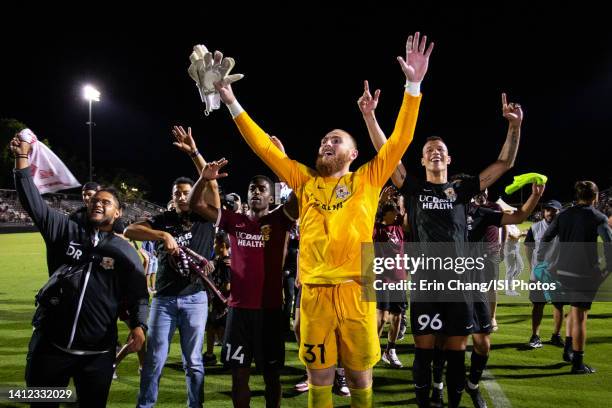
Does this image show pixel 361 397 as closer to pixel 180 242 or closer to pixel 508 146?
pixel 180 242

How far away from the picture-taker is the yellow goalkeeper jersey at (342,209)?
3252 millimetres

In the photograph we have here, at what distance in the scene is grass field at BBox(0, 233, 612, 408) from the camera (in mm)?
5129

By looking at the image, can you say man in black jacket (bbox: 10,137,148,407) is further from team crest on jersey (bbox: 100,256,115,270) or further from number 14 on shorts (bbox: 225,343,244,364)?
number 14 on shorts (bbox: 225,343,244,364)

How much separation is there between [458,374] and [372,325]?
1.53m

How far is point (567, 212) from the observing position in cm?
648

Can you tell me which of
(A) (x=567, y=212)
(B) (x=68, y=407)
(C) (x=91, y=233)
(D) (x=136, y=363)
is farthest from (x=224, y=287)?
(A) (x=567, y=212)

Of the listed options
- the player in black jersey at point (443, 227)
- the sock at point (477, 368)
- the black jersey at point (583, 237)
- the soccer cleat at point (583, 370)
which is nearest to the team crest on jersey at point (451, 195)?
the player in black jersey at point (443, 227)

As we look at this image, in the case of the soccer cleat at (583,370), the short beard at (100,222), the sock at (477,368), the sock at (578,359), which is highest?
the short beard at (100,222)

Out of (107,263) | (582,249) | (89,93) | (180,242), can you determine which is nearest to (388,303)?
(582,249)

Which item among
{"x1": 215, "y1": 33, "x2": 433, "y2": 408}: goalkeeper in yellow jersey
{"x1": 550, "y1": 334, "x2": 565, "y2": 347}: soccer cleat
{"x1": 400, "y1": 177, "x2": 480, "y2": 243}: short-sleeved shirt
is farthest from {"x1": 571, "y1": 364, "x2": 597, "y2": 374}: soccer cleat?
{"x1": 215, "y1": 33, "x2": 433, "y2": 408}: goalkeeper in yellow jersey

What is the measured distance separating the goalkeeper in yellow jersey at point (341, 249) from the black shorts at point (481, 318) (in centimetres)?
179

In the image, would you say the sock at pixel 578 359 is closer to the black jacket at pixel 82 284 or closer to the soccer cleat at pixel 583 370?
the soccer cleat at pixel 583 370

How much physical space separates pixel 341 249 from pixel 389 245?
12.7 feet

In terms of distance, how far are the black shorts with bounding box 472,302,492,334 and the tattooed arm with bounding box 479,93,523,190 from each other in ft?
3.82
